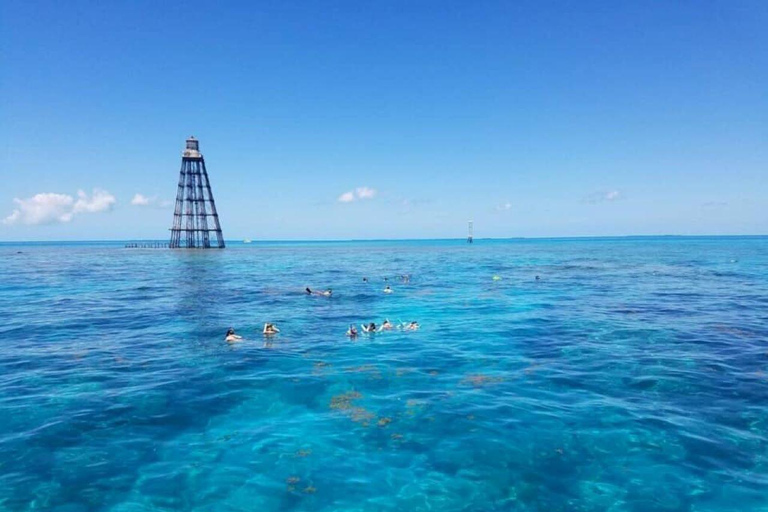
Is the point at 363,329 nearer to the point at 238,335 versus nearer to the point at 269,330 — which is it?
the point at 269,330

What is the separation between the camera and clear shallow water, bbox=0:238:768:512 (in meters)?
9.62

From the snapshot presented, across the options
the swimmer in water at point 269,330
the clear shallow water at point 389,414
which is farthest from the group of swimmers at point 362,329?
the clear shallow water at point 389,414

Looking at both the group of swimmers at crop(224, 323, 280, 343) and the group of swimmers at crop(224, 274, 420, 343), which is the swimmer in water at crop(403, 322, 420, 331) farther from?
the group of swimmers at crop(224, 323, 280, 343)

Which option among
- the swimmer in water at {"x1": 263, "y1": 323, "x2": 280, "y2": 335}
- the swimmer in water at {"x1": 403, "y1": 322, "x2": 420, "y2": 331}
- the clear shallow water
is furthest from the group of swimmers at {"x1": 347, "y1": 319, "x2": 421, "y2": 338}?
the swimmer in water at {"x1": 263, "y1": 323, "x2": 280, "y2": 335}

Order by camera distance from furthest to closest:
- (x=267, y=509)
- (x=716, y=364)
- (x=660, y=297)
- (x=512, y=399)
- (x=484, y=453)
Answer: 1. (x=660, y=297)
2. (x=716, y=364)
3. (x=512, y=399)
4. (x=484, y=453)
5. (x=267, y=509)

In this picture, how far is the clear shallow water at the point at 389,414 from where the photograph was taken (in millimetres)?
9625

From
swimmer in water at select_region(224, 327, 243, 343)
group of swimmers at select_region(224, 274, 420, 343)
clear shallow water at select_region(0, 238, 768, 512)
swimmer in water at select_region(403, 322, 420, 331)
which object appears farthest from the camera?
swimmer in water at select_region(403, 322, 420, 331)

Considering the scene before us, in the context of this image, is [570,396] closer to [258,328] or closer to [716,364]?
[716,364]

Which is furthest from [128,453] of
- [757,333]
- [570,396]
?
[757,333]

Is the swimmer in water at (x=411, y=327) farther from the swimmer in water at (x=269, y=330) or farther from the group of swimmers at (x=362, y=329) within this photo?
the swimmer in water at (x=269, y=330)

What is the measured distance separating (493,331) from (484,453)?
13.9m

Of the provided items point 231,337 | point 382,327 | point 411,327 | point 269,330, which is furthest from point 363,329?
point 231,337

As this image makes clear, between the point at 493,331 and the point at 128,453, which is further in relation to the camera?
the point at 493,331

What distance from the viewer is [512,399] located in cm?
1438
